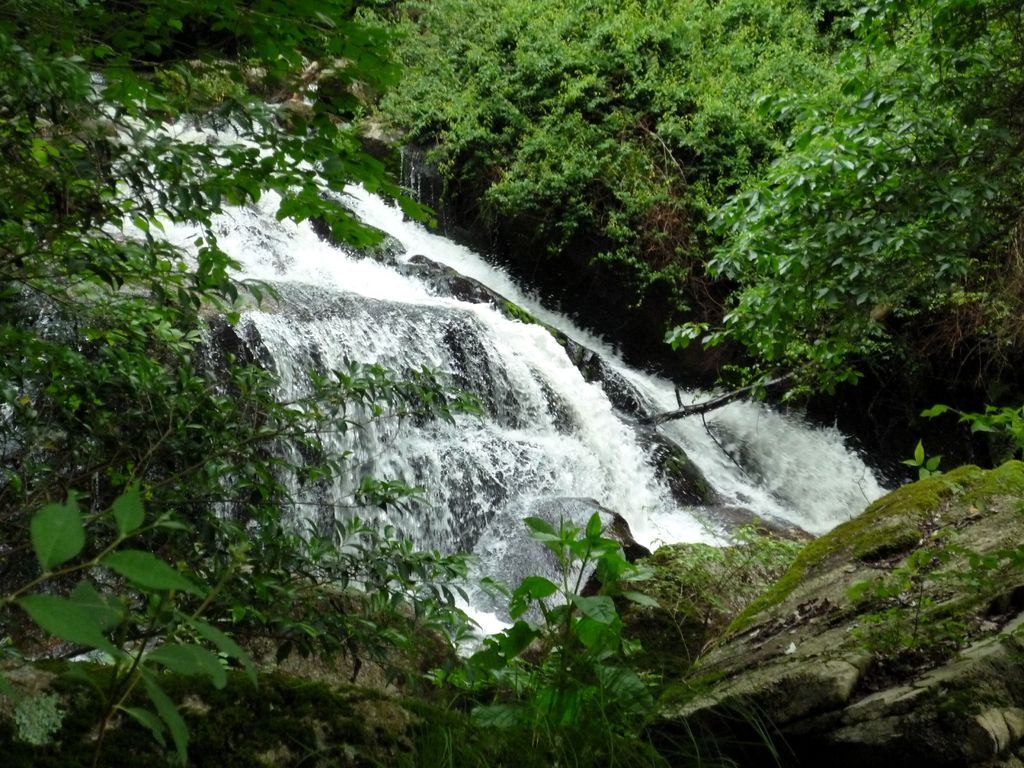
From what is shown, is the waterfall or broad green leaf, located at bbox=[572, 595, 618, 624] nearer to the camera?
broad green leaf, located at bbox=[572, 595, 618, 624]

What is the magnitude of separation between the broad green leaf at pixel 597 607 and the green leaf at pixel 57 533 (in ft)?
3.44

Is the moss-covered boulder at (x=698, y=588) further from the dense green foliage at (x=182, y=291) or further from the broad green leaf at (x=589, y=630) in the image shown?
the broad green leaf at (x=589, y=630)

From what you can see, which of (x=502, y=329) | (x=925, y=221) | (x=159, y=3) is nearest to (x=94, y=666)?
(x=159, y=3)

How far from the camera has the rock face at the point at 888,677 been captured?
73.8 inches

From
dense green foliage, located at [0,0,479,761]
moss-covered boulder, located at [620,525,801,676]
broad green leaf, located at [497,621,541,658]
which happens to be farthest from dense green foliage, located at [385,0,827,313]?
broad green leaf, located at [497,621,541,658]

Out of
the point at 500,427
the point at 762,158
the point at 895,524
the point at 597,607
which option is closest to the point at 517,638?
the point at 597,607

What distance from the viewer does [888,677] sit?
2240 mm

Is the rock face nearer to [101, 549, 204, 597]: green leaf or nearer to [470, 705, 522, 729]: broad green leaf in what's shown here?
[470, 705, 522, 729]: broad green leaf

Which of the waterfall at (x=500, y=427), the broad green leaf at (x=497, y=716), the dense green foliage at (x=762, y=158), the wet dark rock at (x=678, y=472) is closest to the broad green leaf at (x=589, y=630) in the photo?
the broad green leaf at (x=497, y=716)

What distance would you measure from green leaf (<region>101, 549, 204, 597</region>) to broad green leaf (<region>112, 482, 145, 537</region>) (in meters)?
0.02

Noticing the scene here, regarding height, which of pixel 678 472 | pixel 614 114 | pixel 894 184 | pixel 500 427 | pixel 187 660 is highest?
pixel 614 114

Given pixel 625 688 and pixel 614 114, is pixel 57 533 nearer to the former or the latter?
pixel 625 688

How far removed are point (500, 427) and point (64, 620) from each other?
850cm

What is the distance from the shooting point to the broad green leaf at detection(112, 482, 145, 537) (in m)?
0.79
